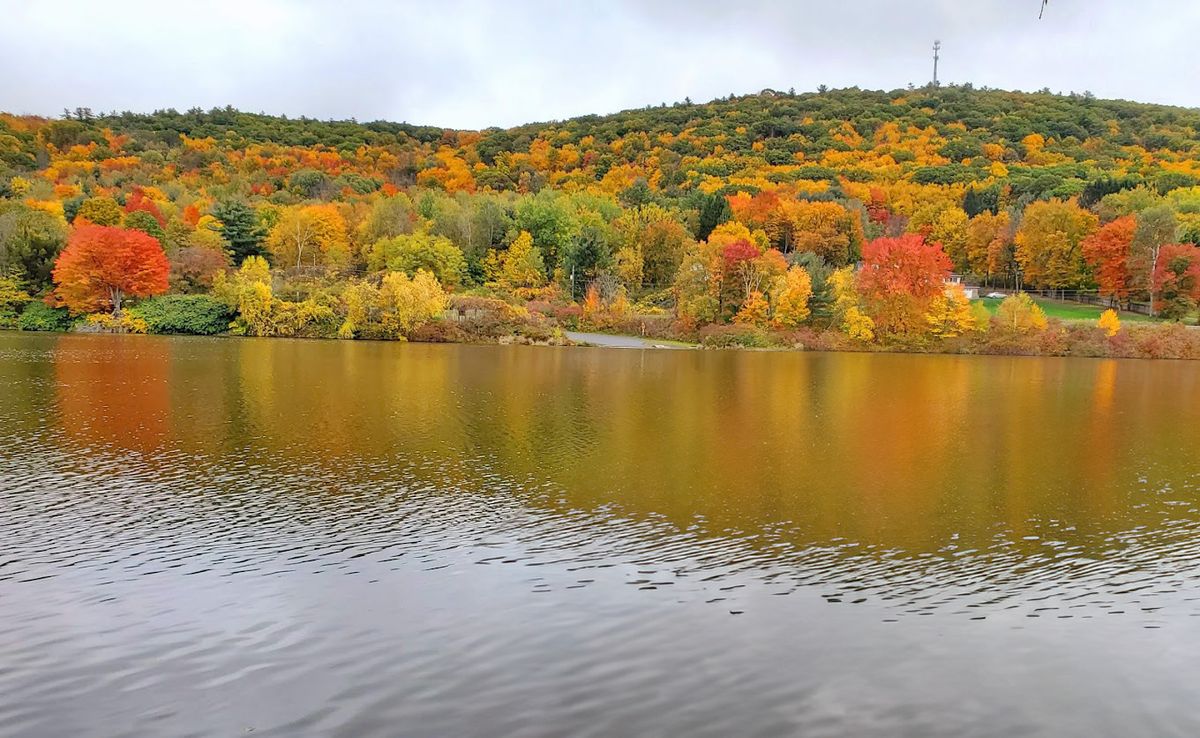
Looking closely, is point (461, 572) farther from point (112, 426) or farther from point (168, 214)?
point (168, 214)

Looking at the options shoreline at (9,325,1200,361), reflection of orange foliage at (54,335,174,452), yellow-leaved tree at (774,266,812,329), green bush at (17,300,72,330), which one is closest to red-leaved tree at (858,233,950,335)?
shoreline at (9,325,1200,361)

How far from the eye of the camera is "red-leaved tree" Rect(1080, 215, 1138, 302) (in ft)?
258

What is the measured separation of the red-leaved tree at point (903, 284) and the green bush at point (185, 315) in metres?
56.2

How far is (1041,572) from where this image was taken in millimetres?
13258

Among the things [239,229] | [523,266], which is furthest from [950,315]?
[239,229]

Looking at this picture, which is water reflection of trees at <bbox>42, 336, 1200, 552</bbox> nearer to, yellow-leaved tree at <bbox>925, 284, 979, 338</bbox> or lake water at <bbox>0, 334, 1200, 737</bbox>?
lake water at <bbox>0, 334, 1200, 737</bbox>

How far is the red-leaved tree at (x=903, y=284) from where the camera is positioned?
70.1 meters

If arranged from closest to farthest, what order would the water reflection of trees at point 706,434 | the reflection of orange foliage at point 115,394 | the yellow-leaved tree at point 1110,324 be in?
1. the water reflection of trees at point 706,434
2. the reflection of orange foliage at point 115,394
3. the yellow-leaved tree at point 1110,324

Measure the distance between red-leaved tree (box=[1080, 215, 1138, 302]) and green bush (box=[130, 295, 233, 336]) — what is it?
83.0 meters

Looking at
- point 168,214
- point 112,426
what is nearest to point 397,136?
point 168,214

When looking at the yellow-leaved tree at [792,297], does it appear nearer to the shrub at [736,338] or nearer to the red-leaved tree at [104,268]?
the shrub at [736,338]

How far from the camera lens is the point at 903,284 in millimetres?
69938

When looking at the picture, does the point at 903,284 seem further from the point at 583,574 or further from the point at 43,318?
the point at 43,318

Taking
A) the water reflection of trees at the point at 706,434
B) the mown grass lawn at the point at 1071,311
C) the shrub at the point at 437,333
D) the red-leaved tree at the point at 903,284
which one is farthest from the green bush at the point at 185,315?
the mown grass lawn at the point at 1071,311
